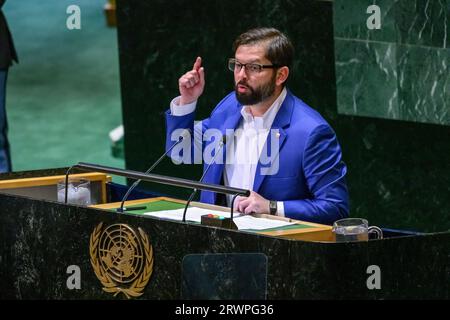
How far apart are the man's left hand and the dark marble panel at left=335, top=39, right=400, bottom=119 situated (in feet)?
9.19

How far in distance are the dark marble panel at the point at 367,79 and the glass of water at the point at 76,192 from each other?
108 inches

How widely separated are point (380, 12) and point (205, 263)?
3505mm

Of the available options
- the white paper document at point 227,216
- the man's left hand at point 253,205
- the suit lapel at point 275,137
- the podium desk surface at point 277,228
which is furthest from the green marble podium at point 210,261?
the suit lapel at point 275,137

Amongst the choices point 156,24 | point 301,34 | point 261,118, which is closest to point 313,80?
point 301,34

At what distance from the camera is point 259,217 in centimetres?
676

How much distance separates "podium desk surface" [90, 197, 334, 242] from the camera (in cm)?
636

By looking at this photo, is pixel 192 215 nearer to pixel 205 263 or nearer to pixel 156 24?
pixel 205 263

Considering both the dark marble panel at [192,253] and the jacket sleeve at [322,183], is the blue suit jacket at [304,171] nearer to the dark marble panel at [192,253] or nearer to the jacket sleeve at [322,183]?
the jacket sleeve at [322,183]

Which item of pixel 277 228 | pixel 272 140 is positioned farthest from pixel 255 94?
pixel 277 228

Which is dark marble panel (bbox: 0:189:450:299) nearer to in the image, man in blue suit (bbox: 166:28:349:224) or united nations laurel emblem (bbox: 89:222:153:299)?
united nations laurel emblem (bbox: 89:222:153:299)

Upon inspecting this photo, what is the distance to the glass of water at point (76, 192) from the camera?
7.27 meters

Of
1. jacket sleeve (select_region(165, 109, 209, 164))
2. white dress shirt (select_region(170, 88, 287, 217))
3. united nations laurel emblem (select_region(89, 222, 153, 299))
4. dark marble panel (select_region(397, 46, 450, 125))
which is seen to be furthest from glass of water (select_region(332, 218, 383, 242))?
dark marble panel (select_region(397, 46, 450, 125))

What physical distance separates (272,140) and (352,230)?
3.49ft

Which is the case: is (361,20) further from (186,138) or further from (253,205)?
(253,205)
